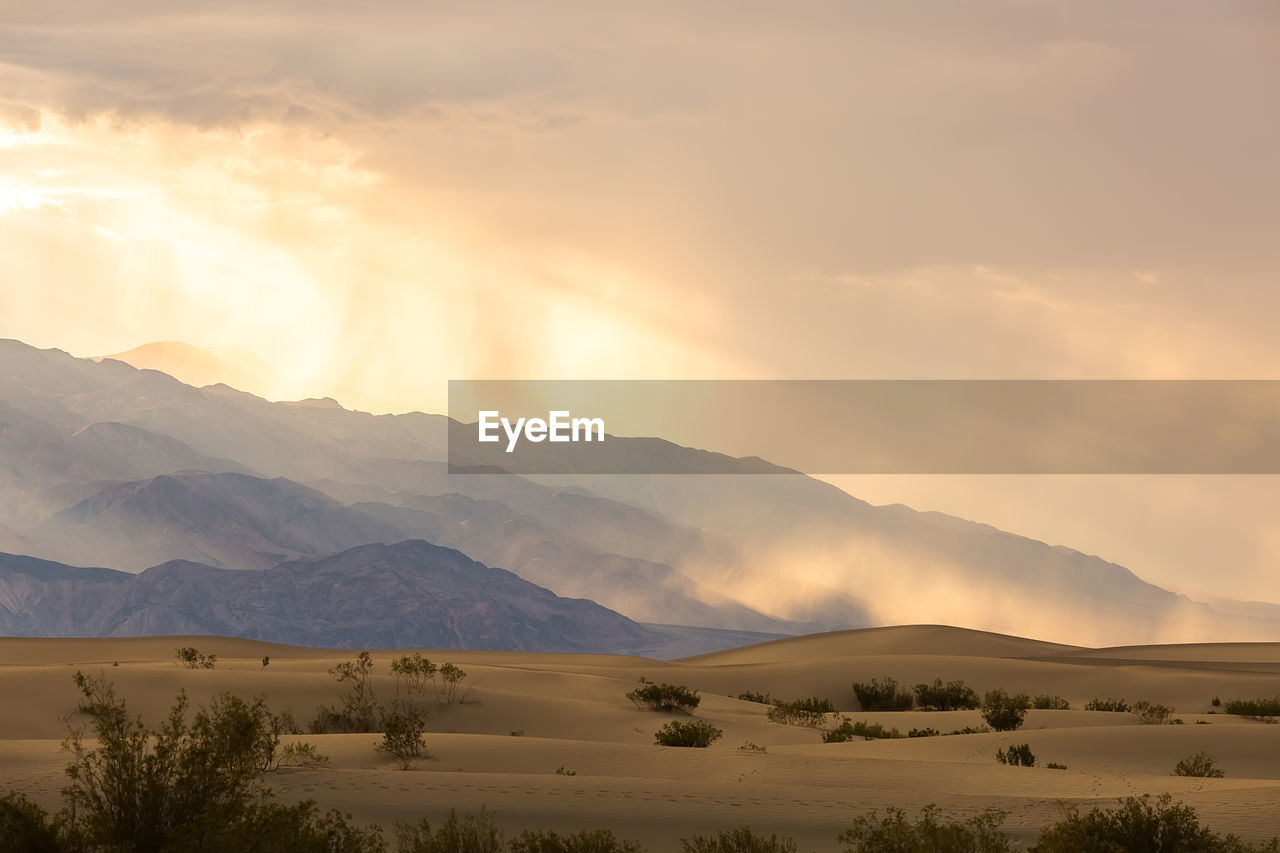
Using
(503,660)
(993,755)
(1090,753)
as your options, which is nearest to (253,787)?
(993,755)

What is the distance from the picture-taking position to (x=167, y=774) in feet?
42.6

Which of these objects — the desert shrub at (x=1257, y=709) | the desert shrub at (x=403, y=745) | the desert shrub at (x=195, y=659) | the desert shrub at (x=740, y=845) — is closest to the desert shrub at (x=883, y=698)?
the desert shrub at (x=1257, y=709)

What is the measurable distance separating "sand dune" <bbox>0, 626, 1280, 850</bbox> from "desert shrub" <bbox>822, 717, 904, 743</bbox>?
0.81m

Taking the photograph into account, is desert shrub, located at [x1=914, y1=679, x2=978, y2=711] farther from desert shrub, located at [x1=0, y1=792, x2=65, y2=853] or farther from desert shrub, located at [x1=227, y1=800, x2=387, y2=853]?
desert shrub, located at [x1=0, y1=792, x2=65, y2=853]

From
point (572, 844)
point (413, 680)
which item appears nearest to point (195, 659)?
point (413, 680)

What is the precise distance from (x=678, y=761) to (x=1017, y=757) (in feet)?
21.4

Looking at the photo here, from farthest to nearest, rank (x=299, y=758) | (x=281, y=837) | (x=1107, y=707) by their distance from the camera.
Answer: (x=1107, y=707) → (x=299, y=758) → (x=281, y=837)

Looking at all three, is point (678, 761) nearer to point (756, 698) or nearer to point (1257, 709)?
point (1257, 709)

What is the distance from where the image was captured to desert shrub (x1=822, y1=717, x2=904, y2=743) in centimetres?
2608

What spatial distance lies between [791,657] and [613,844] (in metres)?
Result: 61.7

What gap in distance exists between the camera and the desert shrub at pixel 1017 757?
→ 2166 centimetres

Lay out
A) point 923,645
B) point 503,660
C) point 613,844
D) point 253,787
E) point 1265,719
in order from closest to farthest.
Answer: point 613,844, point 253,787, point 1265,719, point 503,660, point 923,645

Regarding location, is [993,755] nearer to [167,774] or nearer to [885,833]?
[885,833]

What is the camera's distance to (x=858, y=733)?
2778 centimetres
